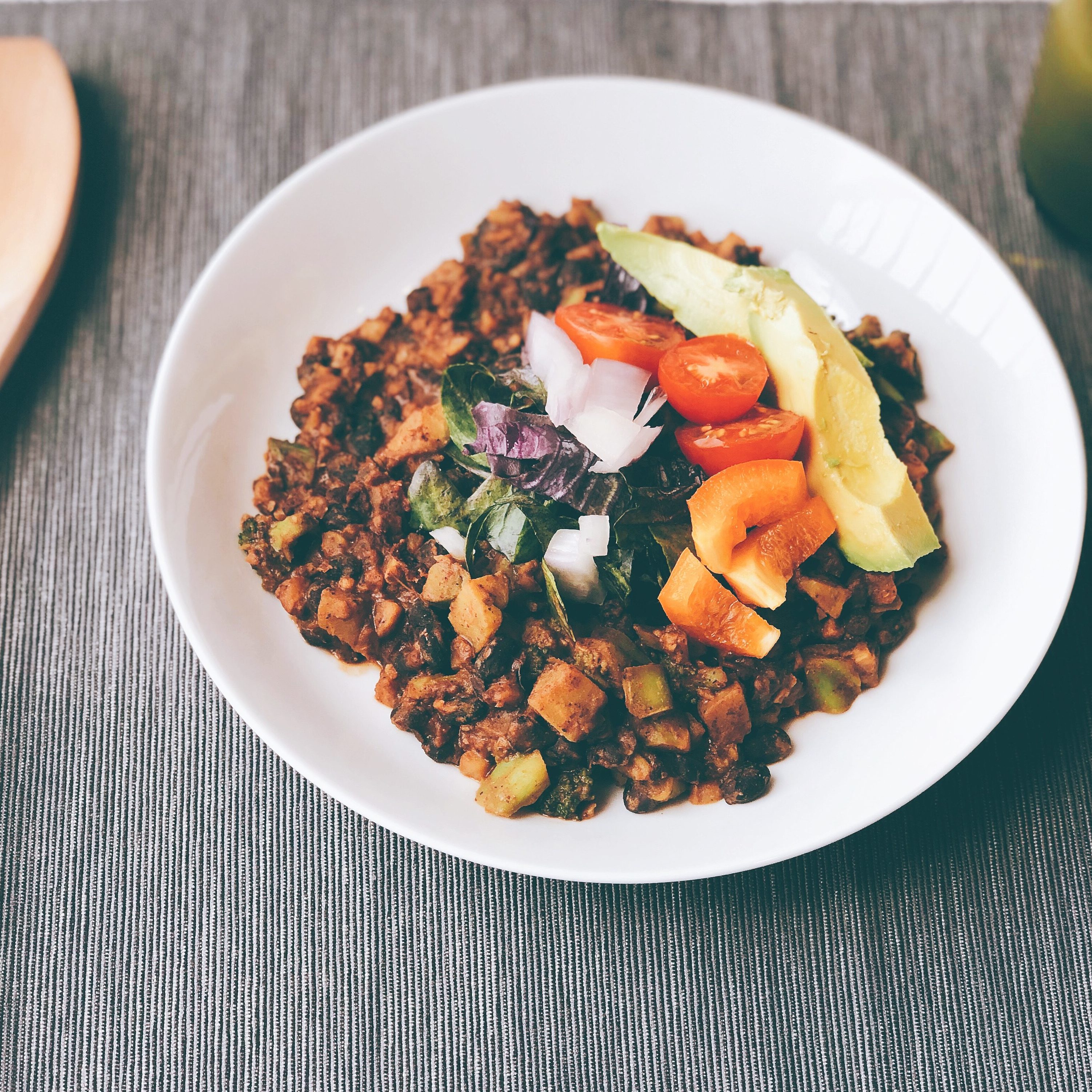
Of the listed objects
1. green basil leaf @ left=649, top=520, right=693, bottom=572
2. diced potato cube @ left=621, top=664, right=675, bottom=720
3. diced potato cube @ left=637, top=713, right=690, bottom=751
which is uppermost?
green basil leaf @ left=649, top=520, right=693, bottom=572

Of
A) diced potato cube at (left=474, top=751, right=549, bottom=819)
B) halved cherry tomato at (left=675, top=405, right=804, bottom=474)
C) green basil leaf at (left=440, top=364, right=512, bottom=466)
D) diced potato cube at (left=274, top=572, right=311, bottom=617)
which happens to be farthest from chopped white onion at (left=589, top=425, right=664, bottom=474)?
diced potato cube at (left=274, top=572, right=311, bottom=617)

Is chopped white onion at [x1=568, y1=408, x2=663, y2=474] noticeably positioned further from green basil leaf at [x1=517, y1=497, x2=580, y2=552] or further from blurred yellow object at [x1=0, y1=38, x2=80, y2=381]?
blurred yellow object at [x1=0, y1=38, x2=80, y2=381]

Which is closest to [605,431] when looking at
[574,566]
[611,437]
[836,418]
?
[611,437]

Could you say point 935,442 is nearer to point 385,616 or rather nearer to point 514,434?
point 514,434

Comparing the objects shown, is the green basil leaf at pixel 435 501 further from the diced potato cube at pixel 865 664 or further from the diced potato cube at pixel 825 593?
the diced potato cube at pixel 865 664

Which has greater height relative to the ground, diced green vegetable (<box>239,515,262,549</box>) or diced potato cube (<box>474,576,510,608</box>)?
diced potato cube (<box>474,576,510,608</box>)

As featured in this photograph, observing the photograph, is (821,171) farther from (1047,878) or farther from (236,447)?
(1047,878)
